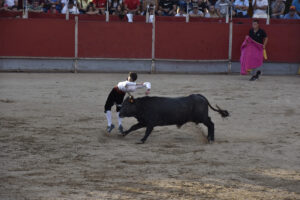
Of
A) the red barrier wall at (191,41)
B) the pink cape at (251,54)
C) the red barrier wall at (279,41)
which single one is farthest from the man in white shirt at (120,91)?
the red barrier wall at (279,41)

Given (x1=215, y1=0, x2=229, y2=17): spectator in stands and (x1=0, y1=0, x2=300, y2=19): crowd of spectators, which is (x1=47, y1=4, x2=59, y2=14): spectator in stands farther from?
(x1=215, y1=0, x2=229, y2=17): spectator in stands

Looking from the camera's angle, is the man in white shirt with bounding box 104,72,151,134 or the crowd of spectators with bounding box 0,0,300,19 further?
the crowd of spectators with bounding box 0,0,300,19

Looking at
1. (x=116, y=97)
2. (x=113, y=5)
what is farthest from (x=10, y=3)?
(x=116, y=97)

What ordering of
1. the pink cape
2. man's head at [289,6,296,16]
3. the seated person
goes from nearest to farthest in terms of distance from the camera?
1. the pink cape
2. man's head at [289,6,296,16]
3. the seated person

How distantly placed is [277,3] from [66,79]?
6519 mm

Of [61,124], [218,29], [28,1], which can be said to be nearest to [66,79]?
[28,1]

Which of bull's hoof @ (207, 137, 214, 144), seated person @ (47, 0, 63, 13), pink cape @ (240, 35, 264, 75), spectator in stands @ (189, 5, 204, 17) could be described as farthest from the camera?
seated person @ (47, 0, 63, 13)

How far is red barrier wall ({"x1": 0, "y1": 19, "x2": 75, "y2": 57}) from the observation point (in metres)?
17.9

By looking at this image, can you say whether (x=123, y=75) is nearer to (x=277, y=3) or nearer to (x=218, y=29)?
(x=218, y=29)

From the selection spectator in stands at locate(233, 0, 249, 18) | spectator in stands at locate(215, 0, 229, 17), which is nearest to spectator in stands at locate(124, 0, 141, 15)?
spectator in stands at locate(215, 0, 229, 17)

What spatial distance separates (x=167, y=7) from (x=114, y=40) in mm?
Result: 1871

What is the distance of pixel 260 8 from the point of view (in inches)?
727

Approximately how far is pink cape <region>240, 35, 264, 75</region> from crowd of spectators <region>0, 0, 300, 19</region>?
169 cm

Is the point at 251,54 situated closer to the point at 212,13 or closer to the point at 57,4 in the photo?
the point at 212,13
